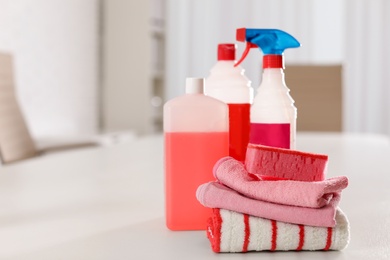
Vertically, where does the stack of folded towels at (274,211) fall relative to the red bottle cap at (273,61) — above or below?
below

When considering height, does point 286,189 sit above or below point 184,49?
below

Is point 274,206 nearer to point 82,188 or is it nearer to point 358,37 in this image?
point 82,188

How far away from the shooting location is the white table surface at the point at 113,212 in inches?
27.0

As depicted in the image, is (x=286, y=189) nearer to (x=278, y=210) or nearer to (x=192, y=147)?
(x=278, y=210)

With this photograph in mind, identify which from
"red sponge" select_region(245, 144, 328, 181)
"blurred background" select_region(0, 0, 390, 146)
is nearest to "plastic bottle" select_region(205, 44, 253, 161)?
"red sponge" select_region(245, 144, 328, 181)

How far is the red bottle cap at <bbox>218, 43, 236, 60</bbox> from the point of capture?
2.76 ft

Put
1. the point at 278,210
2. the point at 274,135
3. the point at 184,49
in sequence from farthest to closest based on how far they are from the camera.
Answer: the point at 184,49, the point at 274,135, the point at 278,210

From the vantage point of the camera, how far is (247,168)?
70 cm

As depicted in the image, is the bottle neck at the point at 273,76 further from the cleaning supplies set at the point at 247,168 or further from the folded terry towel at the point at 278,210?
the folded terry towel at the point at 278,210

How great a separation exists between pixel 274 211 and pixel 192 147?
6.3 inches

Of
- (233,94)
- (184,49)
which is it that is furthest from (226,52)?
(184,49)

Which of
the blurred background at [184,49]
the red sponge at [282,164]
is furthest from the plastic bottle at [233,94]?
the blurred background at [184,49]

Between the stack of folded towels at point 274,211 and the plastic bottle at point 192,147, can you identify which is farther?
the plastic bottle at point 192,147

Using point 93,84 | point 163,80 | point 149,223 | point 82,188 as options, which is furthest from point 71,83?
point 149,223
